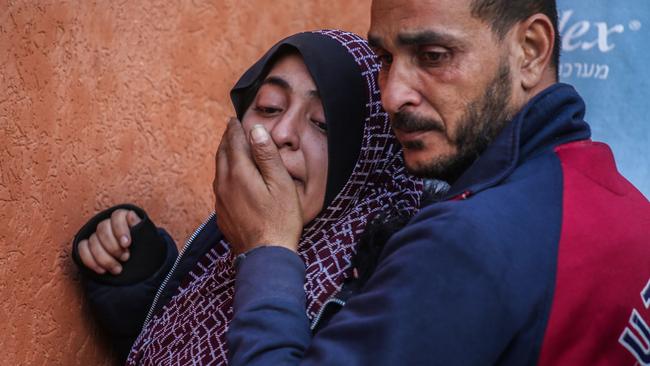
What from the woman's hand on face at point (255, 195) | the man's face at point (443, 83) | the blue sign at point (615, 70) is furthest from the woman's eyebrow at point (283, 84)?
the blue sign at point (615, 70)

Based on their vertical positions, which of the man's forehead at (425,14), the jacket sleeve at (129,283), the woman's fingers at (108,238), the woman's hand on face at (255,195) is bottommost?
the jacket sleeve at (129,283)

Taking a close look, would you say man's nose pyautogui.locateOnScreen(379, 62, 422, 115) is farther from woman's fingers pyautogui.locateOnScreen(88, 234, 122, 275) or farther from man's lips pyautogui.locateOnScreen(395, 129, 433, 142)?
woman's fingers pyautogui.locateOnScreen(88, 234, 122, 275)

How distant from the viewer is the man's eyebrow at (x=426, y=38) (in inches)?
75.1

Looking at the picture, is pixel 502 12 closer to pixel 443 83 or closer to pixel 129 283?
pixel 443 83

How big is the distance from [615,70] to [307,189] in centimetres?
97

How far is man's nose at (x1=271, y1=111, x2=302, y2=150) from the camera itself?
91.5 inches

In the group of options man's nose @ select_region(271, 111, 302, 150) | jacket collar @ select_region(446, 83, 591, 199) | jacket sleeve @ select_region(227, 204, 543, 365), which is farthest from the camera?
man's nose @ select_region(271, 111, 302, 150)

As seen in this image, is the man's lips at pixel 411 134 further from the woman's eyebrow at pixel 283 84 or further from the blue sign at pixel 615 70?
the blue sign at pixel 615 70

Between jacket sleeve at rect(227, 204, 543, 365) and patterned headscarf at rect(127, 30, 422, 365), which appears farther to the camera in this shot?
patterned headscarf at rect(127, 30, 422, 365)

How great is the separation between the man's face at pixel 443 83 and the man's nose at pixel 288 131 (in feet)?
1.32

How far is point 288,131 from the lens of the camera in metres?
2.33

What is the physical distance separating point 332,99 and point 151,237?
0.71 m

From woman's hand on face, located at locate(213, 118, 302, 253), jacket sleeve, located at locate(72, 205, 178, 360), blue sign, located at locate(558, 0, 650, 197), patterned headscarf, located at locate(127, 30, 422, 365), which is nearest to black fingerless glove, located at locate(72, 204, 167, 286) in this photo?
jacket sleeve, located at locate(72, 205, 178, 360)

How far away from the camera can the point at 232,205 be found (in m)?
2.26
